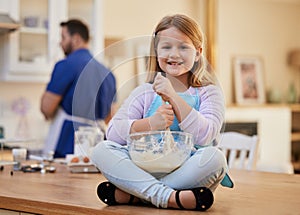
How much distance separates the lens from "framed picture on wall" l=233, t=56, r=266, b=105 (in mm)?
6461

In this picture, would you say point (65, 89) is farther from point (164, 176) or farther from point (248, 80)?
point (248, 80)

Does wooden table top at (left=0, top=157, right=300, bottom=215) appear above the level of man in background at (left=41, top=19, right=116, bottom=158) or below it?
below

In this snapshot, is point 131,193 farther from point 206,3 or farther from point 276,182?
point 206,3

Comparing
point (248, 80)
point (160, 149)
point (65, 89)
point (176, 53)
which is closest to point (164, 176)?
point (160, 149)

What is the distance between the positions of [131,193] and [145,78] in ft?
0.98

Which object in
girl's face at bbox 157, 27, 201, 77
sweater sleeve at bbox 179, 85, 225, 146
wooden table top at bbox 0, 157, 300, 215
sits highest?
girl's face at bbox 157, 27, 201, 77

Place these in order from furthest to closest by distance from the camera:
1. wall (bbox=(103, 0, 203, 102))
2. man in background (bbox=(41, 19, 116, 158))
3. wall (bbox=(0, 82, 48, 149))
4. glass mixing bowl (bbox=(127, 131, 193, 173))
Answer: wall (bbox=(103, 0, 203, 102)) → wall (bbox=(0, 82, 48, 149)) → man in background (bbox=(41, 19, 116, 158)) → glass mixing bowl (bbox=(127, 131, 193, 173))

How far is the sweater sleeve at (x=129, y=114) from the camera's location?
5.30 ft

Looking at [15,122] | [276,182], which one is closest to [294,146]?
[15,122]

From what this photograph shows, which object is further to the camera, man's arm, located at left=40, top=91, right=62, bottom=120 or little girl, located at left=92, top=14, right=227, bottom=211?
man's arm, located at left=40, top=91, right=62, bottom=120

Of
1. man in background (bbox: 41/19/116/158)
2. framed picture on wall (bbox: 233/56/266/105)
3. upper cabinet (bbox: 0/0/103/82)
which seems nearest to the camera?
man in background (bbox: 41/19/116/158)

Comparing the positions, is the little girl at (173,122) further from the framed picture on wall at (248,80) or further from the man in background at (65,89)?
the framed picture on wall at (248,80)

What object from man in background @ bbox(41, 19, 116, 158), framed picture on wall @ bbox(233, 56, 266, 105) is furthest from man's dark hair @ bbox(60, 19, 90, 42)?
framed picture on wall @ bbox(233, 56, 266, 105)

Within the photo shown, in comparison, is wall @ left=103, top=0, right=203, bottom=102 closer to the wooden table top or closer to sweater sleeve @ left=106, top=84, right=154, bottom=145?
the wooden table top
